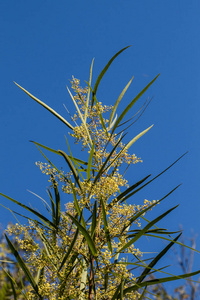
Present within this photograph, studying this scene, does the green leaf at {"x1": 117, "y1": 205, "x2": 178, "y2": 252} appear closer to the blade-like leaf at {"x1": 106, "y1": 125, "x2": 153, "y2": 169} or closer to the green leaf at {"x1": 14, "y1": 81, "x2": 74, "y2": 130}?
the blade-like leaf at {"x1": 106, "y1": 125, "x2": 153, "y2": 169}

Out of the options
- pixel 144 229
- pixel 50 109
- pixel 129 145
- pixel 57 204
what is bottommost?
pixel 144 229

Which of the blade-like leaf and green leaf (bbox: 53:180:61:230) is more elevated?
the blade-like leaf

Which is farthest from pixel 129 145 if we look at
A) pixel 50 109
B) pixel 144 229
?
pixel 144 229

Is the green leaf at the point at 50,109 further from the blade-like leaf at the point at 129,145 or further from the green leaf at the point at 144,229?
the green leaf at the point at 144,229

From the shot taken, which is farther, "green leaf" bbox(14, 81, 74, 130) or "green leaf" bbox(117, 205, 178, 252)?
"green leaf" bbox(14, 81, 74, 130)

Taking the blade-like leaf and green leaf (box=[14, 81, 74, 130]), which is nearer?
the blade-like leaf

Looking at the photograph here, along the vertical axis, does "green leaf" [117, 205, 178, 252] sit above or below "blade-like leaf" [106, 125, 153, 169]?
below

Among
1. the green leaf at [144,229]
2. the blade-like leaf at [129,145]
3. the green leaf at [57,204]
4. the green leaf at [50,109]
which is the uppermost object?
the green leaf at [50,109]

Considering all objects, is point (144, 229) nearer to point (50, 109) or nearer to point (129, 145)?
point (129, 145)

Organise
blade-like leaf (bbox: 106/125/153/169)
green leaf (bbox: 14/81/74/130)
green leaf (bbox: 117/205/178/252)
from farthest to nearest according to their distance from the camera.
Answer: green leaf (bbox: 14/81/74/130)
blade-like leaf (bbox: 106/125/153/169)
green leaf (bbox: 117/205/178/252)

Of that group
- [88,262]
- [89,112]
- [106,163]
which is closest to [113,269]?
→ [88,262]

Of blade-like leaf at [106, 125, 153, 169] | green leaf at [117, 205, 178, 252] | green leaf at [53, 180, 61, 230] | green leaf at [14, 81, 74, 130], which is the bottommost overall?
green leaf at [117, 205, 178, 252]

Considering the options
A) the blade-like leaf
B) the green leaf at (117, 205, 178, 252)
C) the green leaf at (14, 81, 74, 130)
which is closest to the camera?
the green leaf at (117, 205, 178, 252)

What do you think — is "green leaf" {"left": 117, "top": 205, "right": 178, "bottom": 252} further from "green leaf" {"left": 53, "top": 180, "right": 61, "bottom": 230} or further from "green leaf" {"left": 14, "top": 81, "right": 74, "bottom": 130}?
"green leaf" {"left": 14, "top": 81, "right": 74, "bottom": 130}
